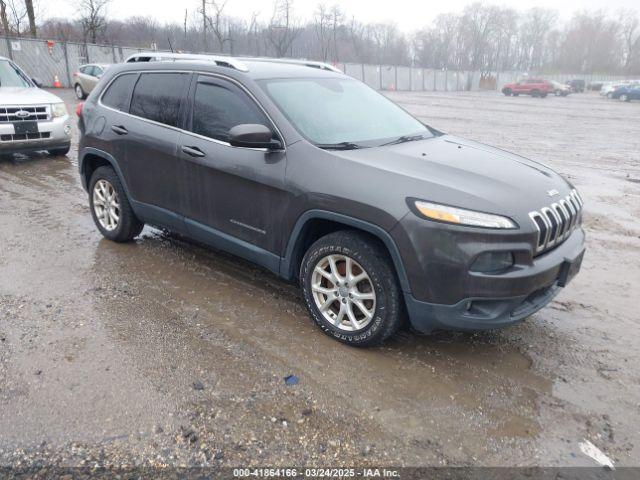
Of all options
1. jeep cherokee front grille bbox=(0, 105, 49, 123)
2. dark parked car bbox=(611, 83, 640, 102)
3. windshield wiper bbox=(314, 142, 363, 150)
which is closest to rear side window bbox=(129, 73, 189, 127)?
windshield wiper bbox=(314, 142, 363, 150)

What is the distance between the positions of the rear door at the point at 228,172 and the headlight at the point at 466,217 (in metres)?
1.08

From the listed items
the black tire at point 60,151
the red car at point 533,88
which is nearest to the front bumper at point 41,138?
the black tire at point 60,151

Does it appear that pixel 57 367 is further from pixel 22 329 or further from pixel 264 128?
pixel 264 128

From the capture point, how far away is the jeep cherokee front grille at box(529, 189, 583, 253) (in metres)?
3.08

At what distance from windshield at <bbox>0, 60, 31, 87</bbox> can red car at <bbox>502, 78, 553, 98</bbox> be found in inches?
1765

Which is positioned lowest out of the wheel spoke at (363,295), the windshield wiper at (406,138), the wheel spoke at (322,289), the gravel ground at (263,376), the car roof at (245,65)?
the gravel ground at (263,376)

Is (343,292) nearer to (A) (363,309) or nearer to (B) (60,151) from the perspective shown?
(A) (363,309)

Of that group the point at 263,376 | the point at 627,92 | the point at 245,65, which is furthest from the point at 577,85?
the point at 263,376

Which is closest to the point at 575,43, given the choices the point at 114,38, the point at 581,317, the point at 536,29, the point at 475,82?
the point at 536,29

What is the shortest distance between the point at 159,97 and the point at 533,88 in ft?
157

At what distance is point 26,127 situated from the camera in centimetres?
880

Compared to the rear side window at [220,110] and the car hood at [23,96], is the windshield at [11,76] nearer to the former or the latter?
the car hood at [23,96]

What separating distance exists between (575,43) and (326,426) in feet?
386

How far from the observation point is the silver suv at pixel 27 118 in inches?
338
